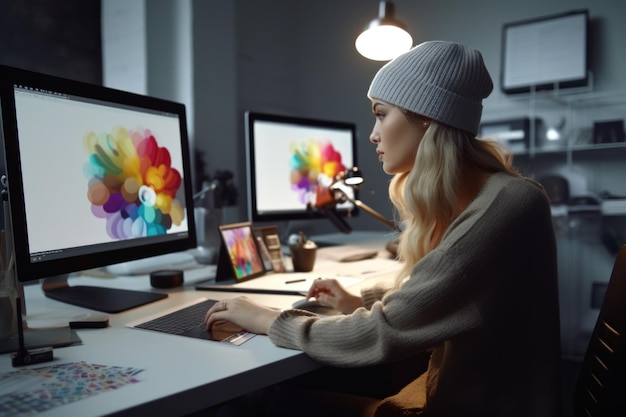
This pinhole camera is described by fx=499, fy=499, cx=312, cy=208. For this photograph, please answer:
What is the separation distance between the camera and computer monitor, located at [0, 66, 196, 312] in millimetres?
888

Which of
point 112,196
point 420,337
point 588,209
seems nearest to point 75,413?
point 420,337

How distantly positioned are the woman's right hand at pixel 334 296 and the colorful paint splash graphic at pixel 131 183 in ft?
1.37

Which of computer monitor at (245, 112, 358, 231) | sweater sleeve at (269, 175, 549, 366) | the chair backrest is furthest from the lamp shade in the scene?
the chair backrest

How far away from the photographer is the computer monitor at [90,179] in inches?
34.9

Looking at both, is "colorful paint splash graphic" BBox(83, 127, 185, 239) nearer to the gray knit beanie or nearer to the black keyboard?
the black keyboard

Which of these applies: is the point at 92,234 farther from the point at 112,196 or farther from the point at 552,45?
the point at 552,45

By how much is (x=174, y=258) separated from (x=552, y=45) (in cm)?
223

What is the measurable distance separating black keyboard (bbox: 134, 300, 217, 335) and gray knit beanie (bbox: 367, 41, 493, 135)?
0.57 meters

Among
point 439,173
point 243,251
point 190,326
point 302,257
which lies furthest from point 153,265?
point 439,173

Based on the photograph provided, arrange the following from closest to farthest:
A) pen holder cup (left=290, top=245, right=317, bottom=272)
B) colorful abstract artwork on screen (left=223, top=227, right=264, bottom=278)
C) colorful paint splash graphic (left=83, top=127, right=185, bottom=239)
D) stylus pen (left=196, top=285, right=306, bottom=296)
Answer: colorful paint splash graphic (left=83, top=127, right=185, bottom=239), stylus pen (left=196, top=285, right=306, bottom=296), colorful abstract artwork on screen (left=223, top=227, right=264, bottom=278), pen holder cup (left=290, top=245, right=317, bottom=272)

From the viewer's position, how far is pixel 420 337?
76 centimetres

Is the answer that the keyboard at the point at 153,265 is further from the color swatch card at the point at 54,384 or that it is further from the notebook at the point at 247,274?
the color swatch card at the point at 54,384

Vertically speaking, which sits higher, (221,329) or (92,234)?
(92,234)

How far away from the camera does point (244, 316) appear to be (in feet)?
2.99
